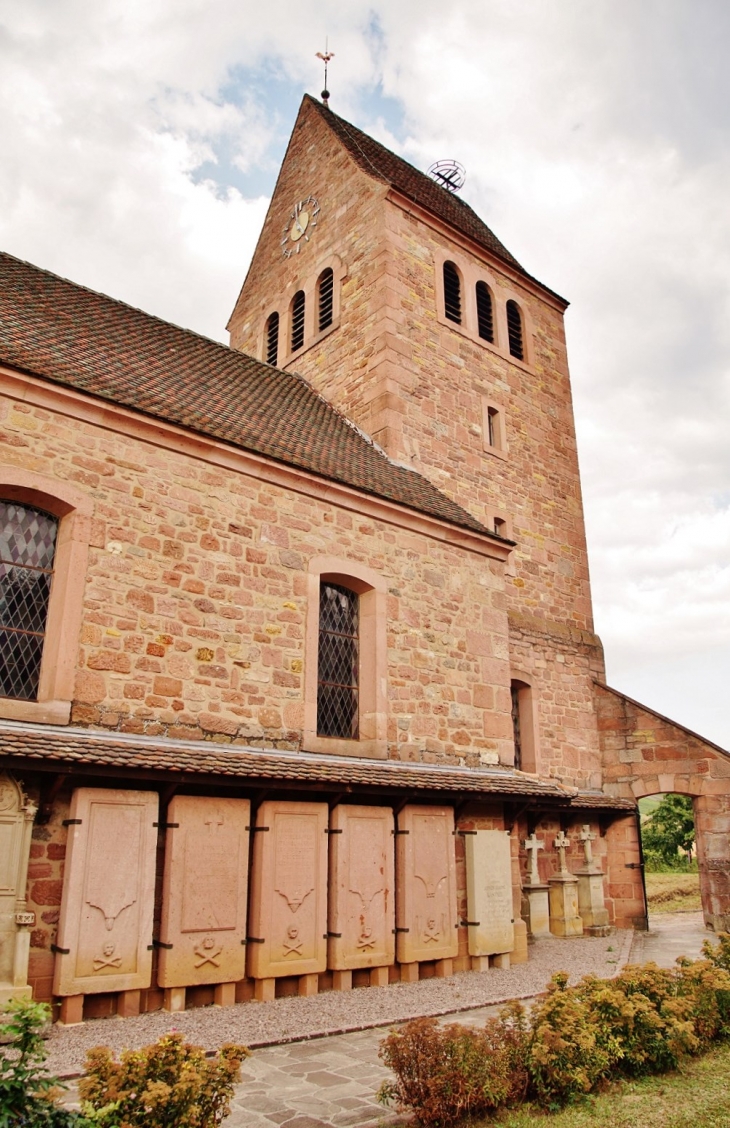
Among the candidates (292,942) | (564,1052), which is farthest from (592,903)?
(564,1052)

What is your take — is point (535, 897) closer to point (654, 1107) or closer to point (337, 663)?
point (337, 663)

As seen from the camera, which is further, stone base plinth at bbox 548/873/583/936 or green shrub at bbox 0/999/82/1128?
stone base plinth at bbox 548/873/583/936

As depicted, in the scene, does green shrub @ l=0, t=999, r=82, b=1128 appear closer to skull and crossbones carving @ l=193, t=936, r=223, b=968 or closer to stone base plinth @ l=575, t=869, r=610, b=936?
skull and crossbones carving @ l=193, t=936, r=223, b=968

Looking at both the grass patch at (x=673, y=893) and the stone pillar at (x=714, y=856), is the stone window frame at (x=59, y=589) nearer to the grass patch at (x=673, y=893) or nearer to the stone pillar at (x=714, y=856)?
the stone pillar at (x=714, y=856)

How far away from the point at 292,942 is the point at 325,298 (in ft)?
47.2

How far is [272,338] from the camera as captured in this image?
69.0 feet

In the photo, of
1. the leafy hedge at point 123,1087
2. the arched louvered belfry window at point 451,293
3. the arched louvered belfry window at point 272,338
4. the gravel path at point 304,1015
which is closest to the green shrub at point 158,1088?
the leafy hedge at point 123,1087

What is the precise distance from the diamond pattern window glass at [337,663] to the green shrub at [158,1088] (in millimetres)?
6899

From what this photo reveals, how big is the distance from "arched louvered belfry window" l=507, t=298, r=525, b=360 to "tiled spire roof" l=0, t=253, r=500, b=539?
5.59 m

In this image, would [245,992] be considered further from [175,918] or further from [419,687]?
[419,687]

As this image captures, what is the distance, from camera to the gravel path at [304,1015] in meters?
6.86

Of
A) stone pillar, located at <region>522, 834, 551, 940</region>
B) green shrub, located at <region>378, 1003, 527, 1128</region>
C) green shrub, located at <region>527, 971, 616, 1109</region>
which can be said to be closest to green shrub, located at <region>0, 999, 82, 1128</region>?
green shrub, located at <region>378, 1003, 527, 1128</region>

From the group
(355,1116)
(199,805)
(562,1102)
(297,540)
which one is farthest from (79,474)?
(562,1102)

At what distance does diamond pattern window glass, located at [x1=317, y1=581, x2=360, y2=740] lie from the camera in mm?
11359
